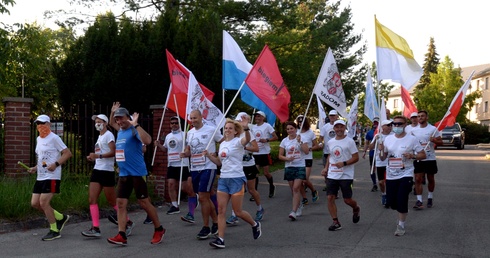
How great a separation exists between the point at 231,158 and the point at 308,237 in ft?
5.33

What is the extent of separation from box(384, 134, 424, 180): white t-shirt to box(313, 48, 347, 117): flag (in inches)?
81.2

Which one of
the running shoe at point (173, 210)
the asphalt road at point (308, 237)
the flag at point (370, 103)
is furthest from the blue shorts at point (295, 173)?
the flag at point (370, 103)

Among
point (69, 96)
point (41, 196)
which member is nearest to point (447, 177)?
point (69, 96)

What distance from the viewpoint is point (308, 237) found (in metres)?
8.59

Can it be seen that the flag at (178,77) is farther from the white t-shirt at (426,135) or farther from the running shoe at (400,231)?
the running shoe at (400,231)

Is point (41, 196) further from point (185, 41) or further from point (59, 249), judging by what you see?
point (185, 41)

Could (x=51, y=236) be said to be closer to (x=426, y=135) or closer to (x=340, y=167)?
(x=340, y=167)

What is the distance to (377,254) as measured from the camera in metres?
7.36

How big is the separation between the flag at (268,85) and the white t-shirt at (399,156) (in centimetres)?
180

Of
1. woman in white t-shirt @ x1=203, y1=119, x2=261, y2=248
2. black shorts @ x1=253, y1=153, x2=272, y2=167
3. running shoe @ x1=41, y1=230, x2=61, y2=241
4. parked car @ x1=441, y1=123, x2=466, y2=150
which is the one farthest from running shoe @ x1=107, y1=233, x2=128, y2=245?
parked car @ x1=441, y1=123, x2=466, y2=150

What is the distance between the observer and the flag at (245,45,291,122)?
985 cm

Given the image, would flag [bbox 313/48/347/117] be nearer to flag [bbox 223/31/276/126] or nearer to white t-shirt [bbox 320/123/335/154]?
flag [bbox 223/31/276/126]

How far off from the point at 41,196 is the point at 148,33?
10571 mm

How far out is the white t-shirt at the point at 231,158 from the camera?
805 cm
